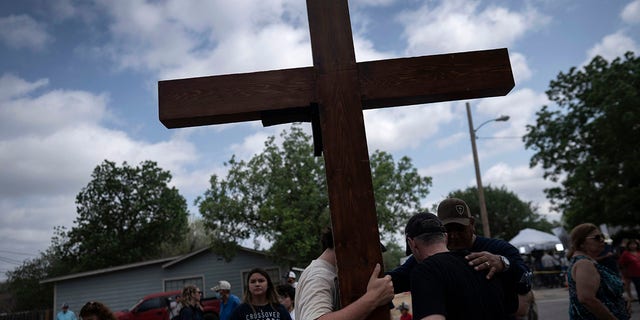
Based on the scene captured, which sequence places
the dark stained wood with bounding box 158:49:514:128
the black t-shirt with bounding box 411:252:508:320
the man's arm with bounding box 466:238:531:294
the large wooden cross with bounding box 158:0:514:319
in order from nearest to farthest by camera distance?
the black t-shirt with bounding box 411:252:508:320 → the man's arm with bounding box 466:238:531:294 → the large wooden cross with bounding box 158:0:514:319 → the dark stained wood with bounding box 158:49:514:128

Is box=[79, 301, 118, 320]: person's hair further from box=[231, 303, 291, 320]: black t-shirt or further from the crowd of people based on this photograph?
Answer: the crowd of people

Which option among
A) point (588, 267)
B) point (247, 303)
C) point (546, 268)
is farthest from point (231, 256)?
point (588, 267)

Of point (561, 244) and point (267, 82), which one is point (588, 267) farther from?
point (561, 244)

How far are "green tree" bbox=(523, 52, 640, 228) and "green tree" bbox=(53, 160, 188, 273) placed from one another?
29.8 m

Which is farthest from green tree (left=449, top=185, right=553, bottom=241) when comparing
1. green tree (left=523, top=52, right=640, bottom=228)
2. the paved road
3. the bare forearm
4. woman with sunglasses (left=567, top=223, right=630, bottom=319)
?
the bare forearm

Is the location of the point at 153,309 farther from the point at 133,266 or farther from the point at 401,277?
the point at 401,277

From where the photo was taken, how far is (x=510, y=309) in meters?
2.40

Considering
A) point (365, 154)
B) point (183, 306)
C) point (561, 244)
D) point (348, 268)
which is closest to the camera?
point (348, 268)

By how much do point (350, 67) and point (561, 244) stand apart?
25627 millimetres

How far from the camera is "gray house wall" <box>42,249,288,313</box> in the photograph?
26.5m

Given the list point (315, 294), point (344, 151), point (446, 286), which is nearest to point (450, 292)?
point (446, 286)

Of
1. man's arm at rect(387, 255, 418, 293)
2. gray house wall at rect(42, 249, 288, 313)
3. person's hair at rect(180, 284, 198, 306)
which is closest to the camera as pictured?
man's arm at rect(387, 255, 418, 293)

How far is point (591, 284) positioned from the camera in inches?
144

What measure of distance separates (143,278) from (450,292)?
27.5 m
